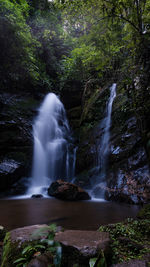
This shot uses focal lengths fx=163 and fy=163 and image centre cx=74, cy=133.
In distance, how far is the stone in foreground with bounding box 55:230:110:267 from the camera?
1524 millimetres

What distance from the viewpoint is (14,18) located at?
358 inches

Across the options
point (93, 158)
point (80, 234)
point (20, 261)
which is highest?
point (93, 158)

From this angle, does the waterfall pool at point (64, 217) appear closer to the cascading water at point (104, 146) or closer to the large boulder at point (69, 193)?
the large boulder at point (69, 193)

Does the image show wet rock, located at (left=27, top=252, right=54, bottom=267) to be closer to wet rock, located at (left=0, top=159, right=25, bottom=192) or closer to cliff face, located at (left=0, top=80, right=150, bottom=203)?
cliff face, located at (left=0, top=80, right=150, bottom=203)

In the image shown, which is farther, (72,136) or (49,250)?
(72,136)

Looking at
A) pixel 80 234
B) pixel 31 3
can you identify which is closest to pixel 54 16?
pixel 31 3

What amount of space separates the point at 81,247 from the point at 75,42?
1428 cm

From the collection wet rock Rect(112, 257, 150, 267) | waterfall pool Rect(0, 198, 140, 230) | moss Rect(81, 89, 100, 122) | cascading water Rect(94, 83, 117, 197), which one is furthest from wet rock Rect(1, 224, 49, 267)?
moss Rect(81, 89, 100, 122)

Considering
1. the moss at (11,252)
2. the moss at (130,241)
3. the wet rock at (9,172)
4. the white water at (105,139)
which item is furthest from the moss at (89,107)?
the moss at (11,252)

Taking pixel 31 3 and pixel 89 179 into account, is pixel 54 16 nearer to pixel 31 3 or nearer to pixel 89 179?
pixel 31 3

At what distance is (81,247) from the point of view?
1588 mm

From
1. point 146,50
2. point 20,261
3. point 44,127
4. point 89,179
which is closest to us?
point 20,261

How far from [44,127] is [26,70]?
408 centimetres

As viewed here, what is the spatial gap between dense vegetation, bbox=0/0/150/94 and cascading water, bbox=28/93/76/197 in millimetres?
3174
